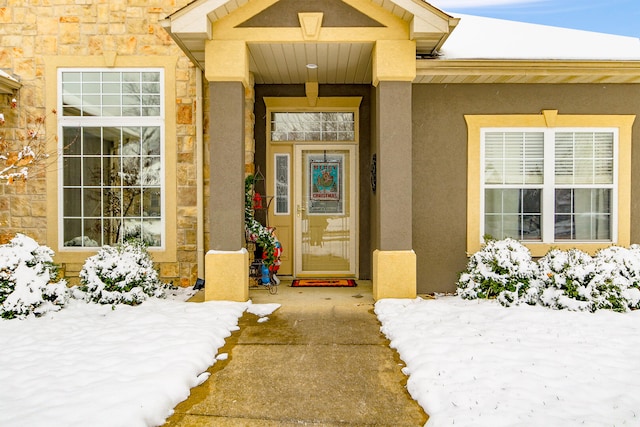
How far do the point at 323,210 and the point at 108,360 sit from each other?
4.72 metres

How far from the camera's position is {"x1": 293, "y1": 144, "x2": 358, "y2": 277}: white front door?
7.80m

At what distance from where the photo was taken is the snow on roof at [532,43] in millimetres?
6141

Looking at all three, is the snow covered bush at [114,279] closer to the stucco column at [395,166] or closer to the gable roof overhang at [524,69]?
the stucco column at [395,166]

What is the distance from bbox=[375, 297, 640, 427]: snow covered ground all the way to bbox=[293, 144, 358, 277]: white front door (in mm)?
2403

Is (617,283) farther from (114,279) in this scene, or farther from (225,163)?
(114,279)

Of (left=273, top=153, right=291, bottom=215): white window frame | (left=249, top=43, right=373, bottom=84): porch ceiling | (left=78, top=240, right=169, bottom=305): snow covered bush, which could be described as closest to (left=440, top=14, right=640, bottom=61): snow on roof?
(left=249, top=43, right=373, bottom=84): porch ceiling

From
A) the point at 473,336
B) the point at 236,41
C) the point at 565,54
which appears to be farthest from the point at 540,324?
the point at 236,41

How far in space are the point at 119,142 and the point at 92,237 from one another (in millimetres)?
1601

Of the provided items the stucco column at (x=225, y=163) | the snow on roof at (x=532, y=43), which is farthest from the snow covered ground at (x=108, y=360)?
the snow on roof at (x=532, y=43)

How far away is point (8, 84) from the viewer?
6.82m

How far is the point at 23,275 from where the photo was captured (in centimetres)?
521

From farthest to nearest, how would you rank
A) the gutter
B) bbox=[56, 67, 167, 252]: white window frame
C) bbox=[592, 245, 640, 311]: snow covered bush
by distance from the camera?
the gutter < bbox=[56, 67, 167, 252]: white window frame < bbox=[592, 245, 640, 311]: snow covered bush

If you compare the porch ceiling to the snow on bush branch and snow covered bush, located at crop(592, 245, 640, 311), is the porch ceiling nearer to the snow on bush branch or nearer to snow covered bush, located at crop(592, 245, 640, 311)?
the snow on bush branch

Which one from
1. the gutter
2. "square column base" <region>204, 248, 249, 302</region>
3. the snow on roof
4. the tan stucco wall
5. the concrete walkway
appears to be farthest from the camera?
the gutter
